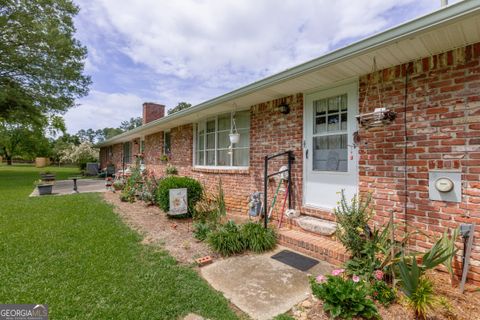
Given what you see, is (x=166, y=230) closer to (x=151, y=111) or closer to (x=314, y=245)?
(x=314, y=245)

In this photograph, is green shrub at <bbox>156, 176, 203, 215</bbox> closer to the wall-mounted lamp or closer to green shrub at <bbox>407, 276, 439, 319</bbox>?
the wall-mounted lamp

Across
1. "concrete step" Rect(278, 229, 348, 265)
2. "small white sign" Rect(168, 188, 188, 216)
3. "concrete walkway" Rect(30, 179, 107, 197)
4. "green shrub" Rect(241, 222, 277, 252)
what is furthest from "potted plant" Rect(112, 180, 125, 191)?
"concrete step" Rect(278, 229, 348, 265)

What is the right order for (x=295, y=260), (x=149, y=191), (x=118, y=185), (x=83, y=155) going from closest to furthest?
(x=295, y=260)
(x=149, y=191)
(x=118, y=185)
(x=83, y=155)

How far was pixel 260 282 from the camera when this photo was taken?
9.00 feet

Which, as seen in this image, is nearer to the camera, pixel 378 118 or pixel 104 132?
pixel 378 118

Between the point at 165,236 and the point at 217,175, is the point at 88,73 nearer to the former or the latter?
the point at 217,175

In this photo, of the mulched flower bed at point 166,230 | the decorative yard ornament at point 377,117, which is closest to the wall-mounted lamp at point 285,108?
the decorative yard ornament at point 377,117

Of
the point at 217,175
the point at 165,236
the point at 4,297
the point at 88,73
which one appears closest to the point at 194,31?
the point at 217,175

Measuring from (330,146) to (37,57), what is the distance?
17.7m

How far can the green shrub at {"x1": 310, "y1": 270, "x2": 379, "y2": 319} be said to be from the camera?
2023 millimetres

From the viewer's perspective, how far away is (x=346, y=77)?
3500 mm

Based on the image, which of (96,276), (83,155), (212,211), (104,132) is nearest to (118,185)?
(212,211)

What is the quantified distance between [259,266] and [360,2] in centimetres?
418

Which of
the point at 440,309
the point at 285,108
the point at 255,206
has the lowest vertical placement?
the point at 440,309
